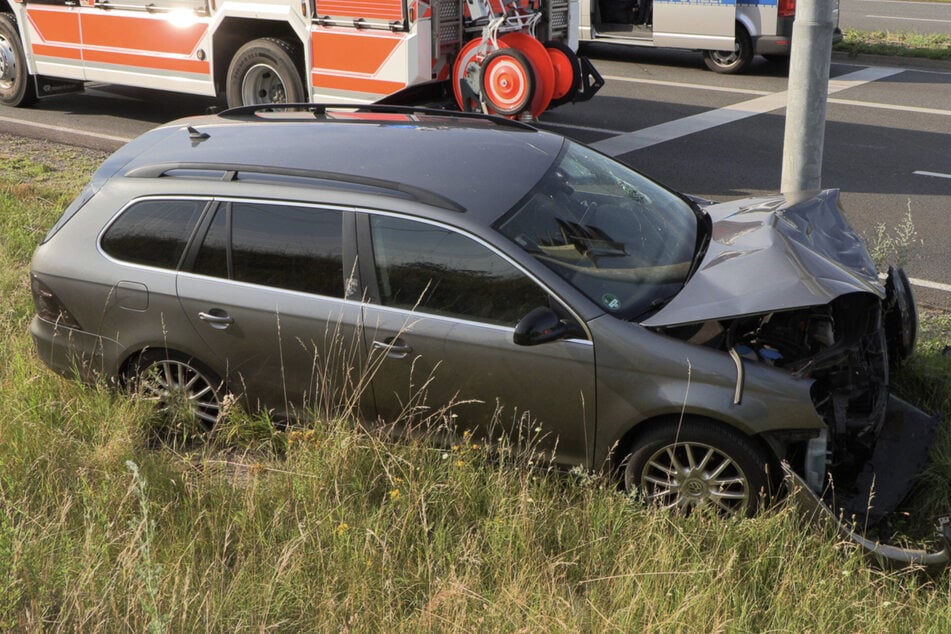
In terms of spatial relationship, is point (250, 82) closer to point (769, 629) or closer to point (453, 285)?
point (453, 285)

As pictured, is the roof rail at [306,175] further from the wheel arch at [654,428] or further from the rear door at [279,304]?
the wheel arch at [654,428]

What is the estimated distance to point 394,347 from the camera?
14.2 feet

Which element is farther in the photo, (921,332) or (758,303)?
(921,332)

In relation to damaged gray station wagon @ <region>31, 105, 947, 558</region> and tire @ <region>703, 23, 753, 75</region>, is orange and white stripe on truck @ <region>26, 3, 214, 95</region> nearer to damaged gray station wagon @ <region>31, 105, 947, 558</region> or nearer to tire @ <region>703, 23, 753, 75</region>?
damaged gray station wagon @ <region>31, 105, 947, 558</region>

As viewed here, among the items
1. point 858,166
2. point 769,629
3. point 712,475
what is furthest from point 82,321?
point 858,166

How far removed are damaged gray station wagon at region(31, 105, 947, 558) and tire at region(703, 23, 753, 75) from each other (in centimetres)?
972

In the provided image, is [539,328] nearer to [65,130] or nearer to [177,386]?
[177,386]

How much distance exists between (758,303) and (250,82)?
26.4ft

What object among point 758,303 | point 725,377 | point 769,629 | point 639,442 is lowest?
point 769,629

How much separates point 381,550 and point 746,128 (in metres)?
8.73

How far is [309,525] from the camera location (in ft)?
12.5

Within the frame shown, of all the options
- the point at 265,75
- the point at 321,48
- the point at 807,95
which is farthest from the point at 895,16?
the point at 807,95

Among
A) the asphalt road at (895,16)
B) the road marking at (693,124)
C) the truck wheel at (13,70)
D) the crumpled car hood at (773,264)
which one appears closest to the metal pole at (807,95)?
the crumpled car hood at (773,264)

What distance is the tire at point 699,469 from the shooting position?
392cm
